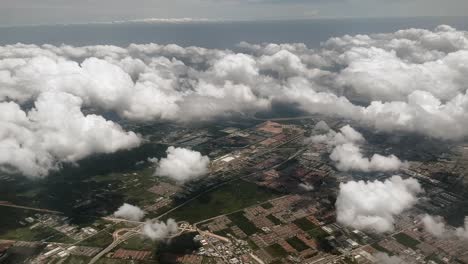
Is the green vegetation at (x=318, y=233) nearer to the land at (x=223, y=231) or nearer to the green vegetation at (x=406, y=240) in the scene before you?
the land at (x=223, y=231)

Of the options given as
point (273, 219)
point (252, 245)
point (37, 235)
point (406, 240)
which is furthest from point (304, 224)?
point (37, 235)

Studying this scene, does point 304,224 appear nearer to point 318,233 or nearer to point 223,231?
point 318,233

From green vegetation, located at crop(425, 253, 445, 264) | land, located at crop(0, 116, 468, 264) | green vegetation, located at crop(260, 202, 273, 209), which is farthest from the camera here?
green vegetation, located at crop(260, 202, 273, 209)

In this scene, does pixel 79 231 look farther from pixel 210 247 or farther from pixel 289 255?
pixel 289 255

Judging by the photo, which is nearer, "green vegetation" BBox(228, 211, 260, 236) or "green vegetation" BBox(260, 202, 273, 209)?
"green vegetation" BBox(228, 211, 260, 236)

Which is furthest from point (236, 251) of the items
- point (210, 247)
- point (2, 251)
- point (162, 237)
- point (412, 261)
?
point (2, 251)

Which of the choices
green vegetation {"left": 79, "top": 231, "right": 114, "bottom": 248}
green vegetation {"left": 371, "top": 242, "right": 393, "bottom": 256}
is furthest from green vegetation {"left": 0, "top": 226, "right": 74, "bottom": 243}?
green vegetation {"left": 371, "top": 242, "right": 393, "bottom": 256}

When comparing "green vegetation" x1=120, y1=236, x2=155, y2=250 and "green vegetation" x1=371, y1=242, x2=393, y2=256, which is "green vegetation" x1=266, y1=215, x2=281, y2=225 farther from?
"green vegetation" x1=120, y1=236, x2=155, y2=250
